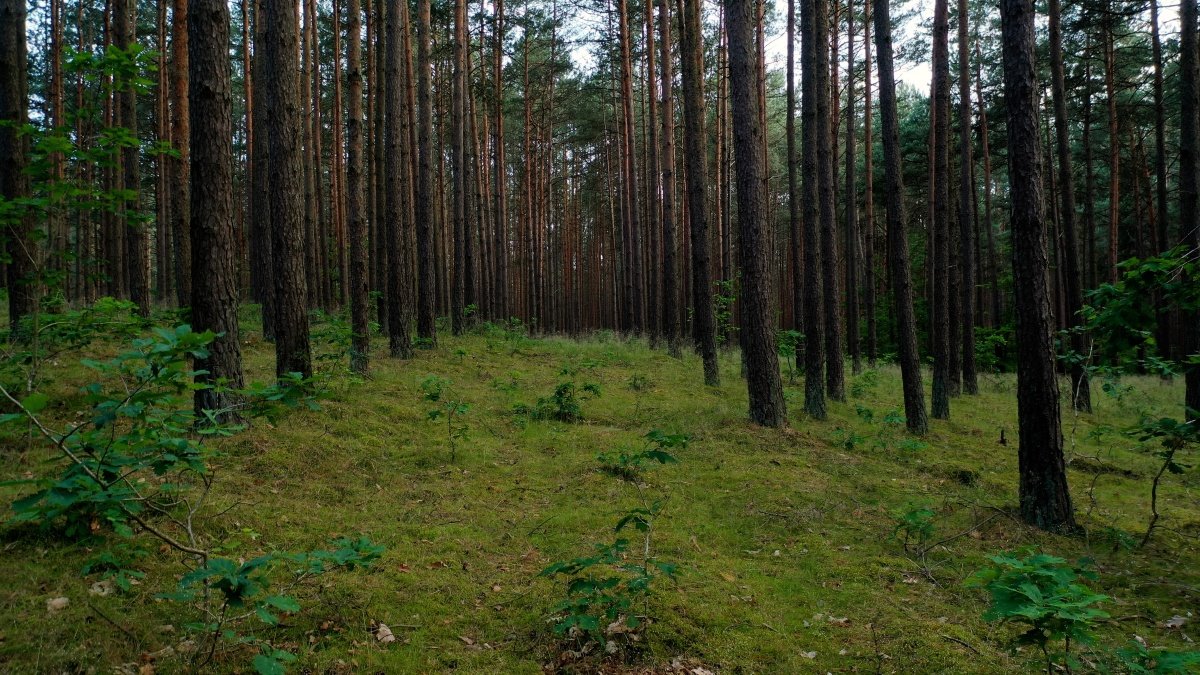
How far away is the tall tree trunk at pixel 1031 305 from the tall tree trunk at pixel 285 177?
26.1 feet

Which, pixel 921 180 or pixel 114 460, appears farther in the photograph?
pixel 921 180

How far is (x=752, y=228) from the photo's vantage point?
8.71 metres

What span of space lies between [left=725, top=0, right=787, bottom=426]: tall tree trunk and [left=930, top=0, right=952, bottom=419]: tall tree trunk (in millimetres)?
3941

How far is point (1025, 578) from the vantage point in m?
2.56

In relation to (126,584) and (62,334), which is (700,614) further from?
(62,334)

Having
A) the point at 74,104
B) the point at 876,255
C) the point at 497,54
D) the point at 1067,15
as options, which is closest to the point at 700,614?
Result: the point at 497,54

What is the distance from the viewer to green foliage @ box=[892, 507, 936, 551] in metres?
4.77

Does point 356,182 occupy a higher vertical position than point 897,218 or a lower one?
higher

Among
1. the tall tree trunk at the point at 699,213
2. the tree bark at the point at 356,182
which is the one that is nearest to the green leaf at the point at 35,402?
the tree bark at the point at 356,182

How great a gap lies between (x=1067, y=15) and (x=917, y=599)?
24.0 meters

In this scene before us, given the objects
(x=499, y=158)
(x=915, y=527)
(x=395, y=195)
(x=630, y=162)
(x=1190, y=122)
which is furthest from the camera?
(x=499, y=158)

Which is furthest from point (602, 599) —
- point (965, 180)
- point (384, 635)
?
point (965, 180)

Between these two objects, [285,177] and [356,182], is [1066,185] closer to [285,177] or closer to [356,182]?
[356,182]

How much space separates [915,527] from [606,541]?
2.63m
